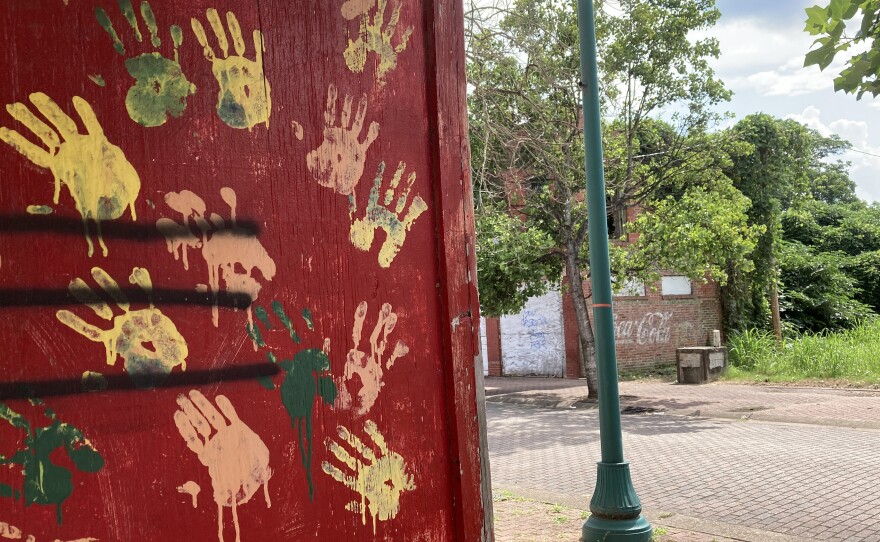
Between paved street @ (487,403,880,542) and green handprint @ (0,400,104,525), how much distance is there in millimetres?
5727

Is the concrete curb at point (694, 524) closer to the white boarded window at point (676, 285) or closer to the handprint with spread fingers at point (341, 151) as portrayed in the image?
the handprint with spread fingers at point (341, 151)

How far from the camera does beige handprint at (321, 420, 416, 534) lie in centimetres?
233

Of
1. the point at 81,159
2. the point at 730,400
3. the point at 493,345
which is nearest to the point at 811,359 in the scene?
the point at 730,400

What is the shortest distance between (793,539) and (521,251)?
32.0ft

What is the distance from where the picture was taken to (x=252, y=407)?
7.02 ft

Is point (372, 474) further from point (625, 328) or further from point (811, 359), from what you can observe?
point (625, 328)

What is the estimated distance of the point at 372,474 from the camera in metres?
2.39

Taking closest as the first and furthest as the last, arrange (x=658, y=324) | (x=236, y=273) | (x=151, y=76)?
(x=151, y=76) → (x=236, y=273) → (x=658, y=324)

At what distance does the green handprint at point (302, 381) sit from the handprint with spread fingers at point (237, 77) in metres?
0.55

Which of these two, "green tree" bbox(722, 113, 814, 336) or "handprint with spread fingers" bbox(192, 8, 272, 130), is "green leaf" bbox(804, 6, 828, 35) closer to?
"handprint with spread fingers" bbox(192, 8, 272, 130)

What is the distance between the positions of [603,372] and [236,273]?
415 cm

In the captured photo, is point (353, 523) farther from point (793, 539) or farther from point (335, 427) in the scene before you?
point (793, 539)

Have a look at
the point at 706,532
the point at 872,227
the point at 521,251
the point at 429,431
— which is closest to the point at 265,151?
the point at 429,431

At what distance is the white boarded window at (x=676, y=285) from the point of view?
23.6m
